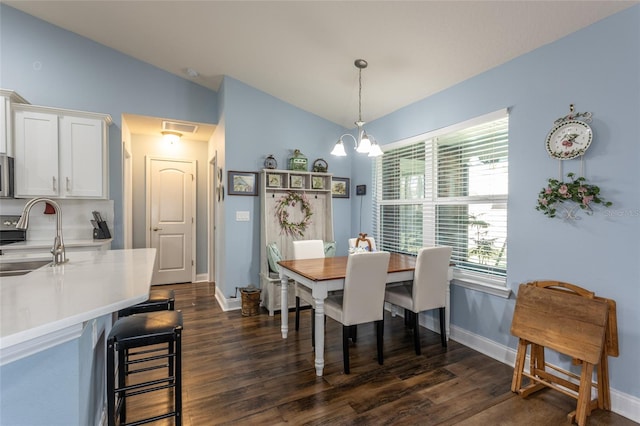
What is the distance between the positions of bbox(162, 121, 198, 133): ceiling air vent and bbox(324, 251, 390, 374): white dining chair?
3339mm

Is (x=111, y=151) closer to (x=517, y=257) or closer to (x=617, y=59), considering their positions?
(x=517, y=257)

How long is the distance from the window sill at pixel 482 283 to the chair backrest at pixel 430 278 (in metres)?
0.23

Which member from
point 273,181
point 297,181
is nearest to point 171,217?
point 273,181

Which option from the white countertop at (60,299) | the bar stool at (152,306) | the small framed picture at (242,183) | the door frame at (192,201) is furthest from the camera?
the door frame at (192,201)

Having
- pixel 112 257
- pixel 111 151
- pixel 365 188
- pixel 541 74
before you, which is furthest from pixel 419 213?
pixel 111 151

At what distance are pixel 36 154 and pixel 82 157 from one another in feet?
1.27

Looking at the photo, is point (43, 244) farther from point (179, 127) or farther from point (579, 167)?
point (579, 167)

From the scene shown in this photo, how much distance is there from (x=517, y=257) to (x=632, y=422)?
1179mm

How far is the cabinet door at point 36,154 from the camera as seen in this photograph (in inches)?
128

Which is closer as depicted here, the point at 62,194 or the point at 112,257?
the point at 112,257

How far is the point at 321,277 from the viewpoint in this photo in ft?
8.13

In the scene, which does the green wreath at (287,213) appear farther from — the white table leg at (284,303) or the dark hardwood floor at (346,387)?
the dark hardwood floor at (346,387)

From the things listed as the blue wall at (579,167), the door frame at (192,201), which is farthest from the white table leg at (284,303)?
the door frame at (192,201)

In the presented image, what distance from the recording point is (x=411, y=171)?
379 centimetres
